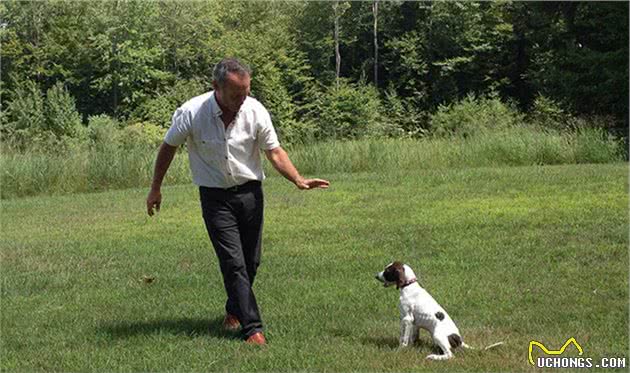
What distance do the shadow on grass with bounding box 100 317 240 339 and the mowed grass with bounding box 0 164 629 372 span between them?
0.07 ft

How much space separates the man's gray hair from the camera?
496cm

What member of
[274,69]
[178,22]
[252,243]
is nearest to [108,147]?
[252,243]

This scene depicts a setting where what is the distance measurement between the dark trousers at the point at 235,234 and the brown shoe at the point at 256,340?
0.03 m

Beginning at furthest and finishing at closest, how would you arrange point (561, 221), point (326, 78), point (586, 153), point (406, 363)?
point (326, 78) → point (586, 153) → point (561, 221) → point (406, 363)

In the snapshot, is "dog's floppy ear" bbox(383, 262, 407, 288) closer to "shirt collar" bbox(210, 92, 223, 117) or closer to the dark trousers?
the dark trousers

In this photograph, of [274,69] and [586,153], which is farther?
[274,69]

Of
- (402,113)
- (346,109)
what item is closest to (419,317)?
(346,109)

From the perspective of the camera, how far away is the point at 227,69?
4.96 meters

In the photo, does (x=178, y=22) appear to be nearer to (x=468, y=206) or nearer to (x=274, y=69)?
(x=274, y=69)

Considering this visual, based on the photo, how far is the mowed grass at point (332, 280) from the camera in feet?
16.4

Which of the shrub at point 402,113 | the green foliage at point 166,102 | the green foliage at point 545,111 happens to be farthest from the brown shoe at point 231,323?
the green foliage at point 166,102

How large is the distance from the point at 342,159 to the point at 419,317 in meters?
13.7

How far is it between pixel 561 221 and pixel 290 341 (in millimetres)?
5269

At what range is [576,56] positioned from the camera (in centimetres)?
3216
